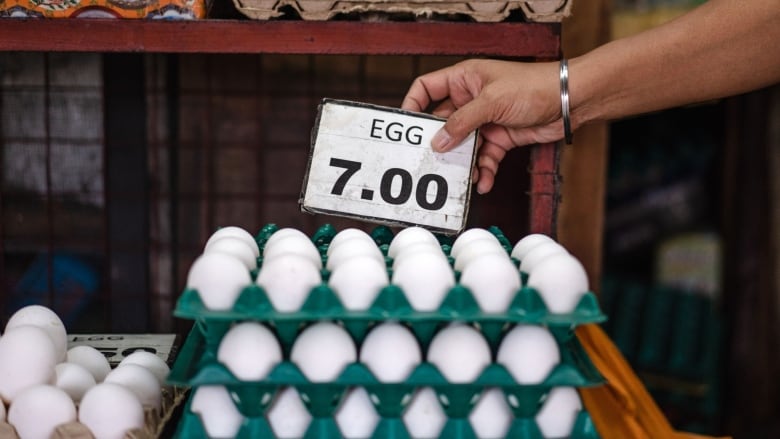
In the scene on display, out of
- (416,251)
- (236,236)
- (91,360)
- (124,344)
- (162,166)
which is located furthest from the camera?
(162,166)

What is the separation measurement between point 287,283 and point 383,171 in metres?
0.51

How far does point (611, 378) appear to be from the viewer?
5.73 feet

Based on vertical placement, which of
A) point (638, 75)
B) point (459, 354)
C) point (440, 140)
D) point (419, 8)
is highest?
point (419, 8)

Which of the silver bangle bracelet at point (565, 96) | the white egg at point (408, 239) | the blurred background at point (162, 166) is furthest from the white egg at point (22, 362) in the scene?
the silver bangle bracelet at point (565, 96)

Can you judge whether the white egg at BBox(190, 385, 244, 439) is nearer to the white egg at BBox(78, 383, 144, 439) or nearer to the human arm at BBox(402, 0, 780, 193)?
the white egg at BBox(78, 383, 144, 439)

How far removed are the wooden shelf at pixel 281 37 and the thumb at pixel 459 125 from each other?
0.36 ft

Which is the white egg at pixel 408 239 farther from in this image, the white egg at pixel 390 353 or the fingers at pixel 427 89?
the fingers at pixel 427 89

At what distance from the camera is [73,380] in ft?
4.59

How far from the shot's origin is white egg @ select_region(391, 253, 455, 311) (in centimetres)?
121

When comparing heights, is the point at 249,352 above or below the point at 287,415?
above

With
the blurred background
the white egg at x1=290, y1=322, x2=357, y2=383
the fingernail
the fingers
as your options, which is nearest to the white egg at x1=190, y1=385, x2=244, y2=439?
the white egg at x1=290, y1=322, x2=357, y2=383

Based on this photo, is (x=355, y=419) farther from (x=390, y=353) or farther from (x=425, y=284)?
(x=425, y=284)

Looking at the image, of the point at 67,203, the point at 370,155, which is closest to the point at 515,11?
the point at 370,155

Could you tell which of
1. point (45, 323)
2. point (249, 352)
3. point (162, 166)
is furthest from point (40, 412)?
point (162, 166)
